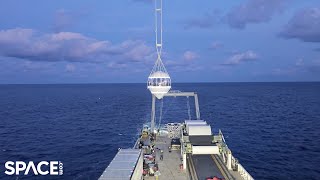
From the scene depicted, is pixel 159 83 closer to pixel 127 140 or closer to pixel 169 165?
pixel 169 165

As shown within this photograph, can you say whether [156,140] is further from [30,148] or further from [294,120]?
[294,120]

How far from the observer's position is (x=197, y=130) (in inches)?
2128

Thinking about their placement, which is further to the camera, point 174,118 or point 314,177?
point 174,118

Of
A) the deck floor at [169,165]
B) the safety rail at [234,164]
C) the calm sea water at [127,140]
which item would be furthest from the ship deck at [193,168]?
the calm sea water at [127,140]

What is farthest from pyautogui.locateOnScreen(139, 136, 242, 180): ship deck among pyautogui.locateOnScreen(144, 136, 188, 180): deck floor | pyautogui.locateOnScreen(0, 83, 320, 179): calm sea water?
pyautogui.locateOnScreen(0, 83, 320, 179): calm sea water

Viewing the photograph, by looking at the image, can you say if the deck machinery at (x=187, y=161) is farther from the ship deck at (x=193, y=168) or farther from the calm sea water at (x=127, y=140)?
the calm sea water at (x=127, y=140)

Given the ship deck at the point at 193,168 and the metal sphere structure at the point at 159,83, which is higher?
the metal sphere structure at the point at 159,83

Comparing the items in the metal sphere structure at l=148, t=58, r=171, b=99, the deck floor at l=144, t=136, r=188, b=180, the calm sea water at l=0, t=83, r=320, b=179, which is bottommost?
the calm sea water at l=0, t=83, r=320, b=179

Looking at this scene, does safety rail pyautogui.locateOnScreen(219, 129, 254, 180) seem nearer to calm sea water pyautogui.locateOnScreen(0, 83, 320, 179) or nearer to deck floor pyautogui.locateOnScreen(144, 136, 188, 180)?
deck floor pyautogui.locateOnScreen(144, 136, 188, 180)

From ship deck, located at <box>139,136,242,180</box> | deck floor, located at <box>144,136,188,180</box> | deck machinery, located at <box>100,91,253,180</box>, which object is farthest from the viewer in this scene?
deck floor, located at <box>144,136,188,180</box>

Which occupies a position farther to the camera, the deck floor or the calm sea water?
the calm sea water

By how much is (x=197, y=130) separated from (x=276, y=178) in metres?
21.7

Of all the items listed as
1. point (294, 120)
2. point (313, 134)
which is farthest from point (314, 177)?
point (294, 120)

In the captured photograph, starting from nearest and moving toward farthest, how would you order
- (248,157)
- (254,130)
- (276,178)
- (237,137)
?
(276,178) < (248,157) < (237,137) < (254,130)
